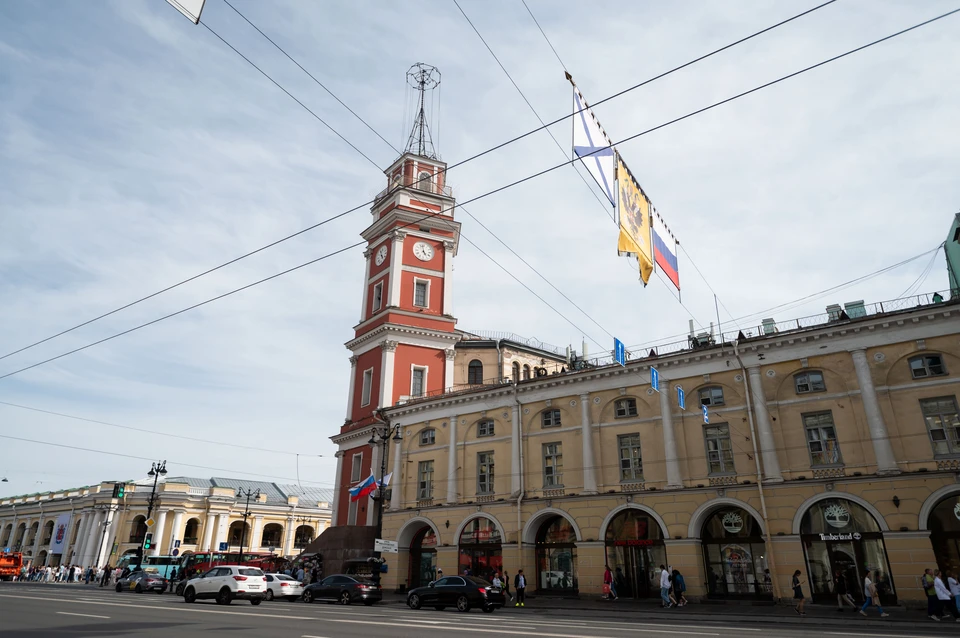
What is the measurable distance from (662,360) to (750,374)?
Answer: 3.99 m

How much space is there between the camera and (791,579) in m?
25.2

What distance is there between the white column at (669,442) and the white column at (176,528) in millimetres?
60164


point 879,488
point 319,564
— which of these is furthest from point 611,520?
point 319,564

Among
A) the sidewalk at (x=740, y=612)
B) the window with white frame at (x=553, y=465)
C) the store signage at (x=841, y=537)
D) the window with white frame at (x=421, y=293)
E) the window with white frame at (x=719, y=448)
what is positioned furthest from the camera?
the window with white frame at (x=421, y=293)

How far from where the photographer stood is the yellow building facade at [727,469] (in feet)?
79.8

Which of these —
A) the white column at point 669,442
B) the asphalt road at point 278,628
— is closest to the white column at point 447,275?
the white column at point 669,442

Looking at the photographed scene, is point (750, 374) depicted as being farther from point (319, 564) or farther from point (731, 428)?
point (319, 564)

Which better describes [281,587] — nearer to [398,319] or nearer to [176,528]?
[398,319]

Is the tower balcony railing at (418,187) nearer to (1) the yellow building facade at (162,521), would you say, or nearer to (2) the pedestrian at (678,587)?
(2) the pedestrian at (678,587)

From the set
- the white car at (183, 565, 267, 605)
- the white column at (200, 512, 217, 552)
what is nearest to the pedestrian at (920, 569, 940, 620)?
the white car at (183, 565, 267, 605)

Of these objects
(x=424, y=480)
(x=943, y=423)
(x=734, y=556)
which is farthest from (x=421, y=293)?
(x=943, y=423)

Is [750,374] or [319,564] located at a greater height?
[750,374]

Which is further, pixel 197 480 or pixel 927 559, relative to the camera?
pixel 197 480

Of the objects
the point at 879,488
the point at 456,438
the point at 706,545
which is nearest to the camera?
the point at 879,488
